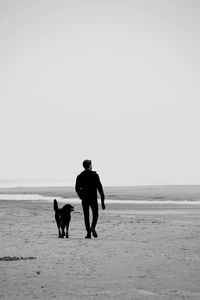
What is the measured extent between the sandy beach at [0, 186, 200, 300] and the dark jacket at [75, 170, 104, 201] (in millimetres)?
1160

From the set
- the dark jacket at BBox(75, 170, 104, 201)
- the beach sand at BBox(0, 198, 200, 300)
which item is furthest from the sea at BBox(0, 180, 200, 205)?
the beach sand at BBox(0, 198, 200, 300)

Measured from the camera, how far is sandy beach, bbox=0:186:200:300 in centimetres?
703

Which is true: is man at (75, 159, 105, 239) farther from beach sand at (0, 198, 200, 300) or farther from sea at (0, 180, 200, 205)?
sea at (0, 180, 200, 205)

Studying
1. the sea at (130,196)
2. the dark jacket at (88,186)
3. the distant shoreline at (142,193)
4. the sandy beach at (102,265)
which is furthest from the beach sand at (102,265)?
the distant shoreline at (142,193)

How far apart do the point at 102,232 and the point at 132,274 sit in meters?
7.76

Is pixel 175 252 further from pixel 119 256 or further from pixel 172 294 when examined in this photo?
pixel 172 294

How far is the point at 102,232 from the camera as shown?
16.1m

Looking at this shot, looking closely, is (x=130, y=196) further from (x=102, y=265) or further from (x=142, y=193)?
(x=102, y=265)

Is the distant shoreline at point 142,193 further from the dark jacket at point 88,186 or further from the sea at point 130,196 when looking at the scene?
the dark jacket at point 88,186

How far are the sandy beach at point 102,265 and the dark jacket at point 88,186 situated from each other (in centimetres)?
116

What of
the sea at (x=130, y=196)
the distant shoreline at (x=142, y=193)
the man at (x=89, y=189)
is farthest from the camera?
the distant shoreline at (x=142, y=193)

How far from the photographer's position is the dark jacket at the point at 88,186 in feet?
47.9

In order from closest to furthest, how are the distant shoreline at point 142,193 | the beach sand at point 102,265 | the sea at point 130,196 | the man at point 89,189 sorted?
the beach sand at point 102,265 → the man at point 89,189 → the sea at point 130,196 → the distant shoreline at point 142,193

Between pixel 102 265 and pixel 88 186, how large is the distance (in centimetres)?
543
